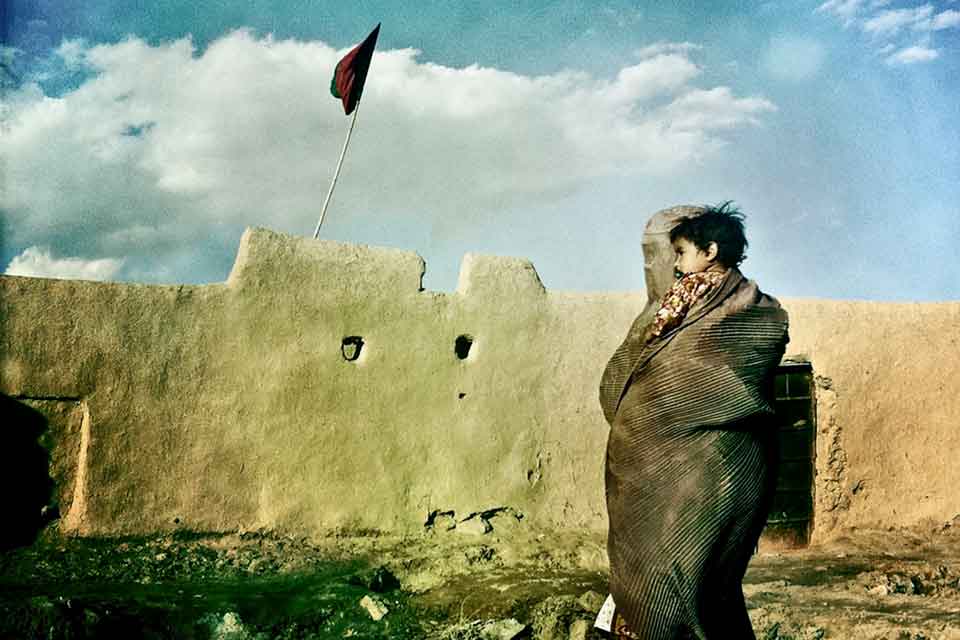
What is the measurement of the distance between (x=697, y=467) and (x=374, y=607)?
341 cm

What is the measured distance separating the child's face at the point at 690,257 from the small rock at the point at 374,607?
344 cm

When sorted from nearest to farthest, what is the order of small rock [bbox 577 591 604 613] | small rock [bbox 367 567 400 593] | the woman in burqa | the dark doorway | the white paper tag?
the woman in burqa, the white paper tag, small rock [bbox 577 591 604 613], small rock [bbox 367 567 400 593], the dark doorway

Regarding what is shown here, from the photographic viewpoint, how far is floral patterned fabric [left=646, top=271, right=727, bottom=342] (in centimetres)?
228

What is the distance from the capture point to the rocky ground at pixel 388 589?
448cm

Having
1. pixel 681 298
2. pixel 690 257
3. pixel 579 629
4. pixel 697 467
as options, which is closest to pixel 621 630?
pixel 697 467

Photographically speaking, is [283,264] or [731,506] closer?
[731,506]

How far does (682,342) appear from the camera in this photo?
224cm

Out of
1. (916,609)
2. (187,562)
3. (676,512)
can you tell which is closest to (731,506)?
(676,512)

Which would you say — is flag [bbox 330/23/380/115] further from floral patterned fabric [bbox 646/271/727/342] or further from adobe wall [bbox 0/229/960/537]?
floral patterned fabric [bbox 646/271/727/342]

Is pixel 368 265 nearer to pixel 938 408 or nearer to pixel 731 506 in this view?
pixel 731 506

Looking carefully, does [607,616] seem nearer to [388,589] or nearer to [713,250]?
[713,250]

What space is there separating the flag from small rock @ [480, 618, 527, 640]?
183 inches

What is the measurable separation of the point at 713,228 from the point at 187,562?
175 inches

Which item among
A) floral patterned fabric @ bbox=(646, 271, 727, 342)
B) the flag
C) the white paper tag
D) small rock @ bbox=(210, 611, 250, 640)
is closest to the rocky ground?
small rock @ bbox=(210, 611, 250, 640)
